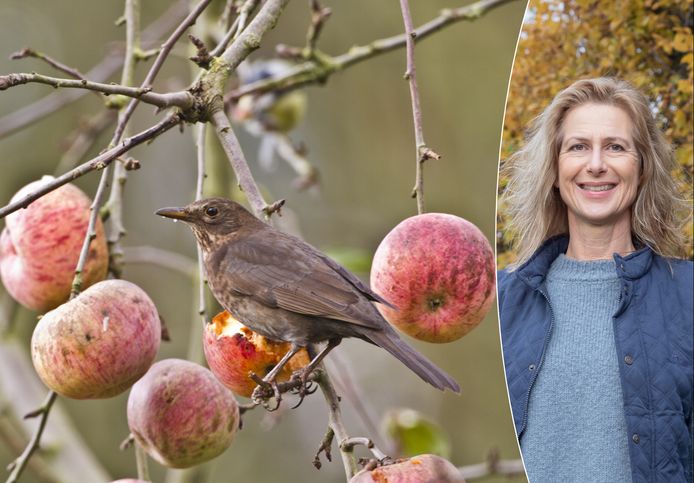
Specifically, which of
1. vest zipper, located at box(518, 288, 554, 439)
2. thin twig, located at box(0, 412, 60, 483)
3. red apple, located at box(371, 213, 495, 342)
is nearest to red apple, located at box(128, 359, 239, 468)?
red apple, located at box(371, 213, 495, 342)

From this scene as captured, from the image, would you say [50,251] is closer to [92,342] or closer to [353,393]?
[92,342]

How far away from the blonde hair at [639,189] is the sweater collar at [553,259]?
1 cm

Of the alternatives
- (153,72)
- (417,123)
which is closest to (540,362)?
(417,123)

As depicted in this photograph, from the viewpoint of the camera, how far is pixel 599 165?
1293 millimetres

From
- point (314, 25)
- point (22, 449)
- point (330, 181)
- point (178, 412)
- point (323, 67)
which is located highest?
point (314, 25)

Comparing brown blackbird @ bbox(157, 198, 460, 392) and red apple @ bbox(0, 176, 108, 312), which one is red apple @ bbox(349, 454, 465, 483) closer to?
brown blackbird @ bbox(157, 198, 460, 392)

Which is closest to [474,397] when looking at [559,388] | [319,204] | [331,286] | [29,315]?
[319,204]

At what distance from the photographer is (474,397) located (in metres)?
4.21

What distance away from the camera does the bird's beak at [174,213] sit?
62.6 inches

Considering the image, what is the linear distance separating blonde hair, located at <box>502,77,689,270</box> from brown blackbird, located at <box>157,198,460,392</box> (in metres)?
0.32

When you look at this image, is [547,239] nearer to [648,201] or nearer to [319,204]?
[648,201]

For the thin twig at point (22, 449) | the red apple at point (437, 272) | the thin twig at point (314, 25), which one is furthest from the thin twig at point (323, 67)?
the thin twig at point (22, 449)

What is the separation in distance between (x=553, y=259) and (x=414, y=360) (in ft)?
0.88

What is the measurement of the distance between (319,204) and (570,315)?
3932 mm
